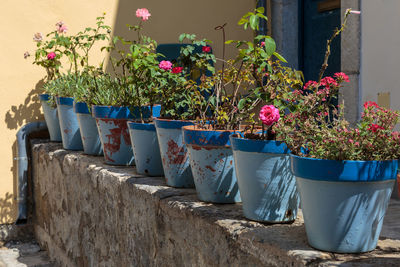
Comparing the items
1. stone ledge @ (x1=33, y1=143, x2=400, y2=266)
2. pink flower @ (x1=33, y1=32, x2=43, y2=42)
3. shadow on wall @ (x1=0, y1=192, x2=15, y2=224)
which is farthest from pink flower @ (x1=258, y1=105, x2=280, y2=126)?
shadow on wall @ (x1=0, y1=192, x2=15, y2=224)

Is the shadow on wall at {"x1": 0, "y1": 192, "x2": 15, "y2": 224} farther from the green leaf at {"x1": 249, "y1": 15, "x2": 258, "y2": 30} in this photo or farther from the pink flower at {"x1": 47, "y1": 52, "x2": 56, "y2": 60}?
the green leaf at {"x1": 249, "y1": 15, "x2": 258, "y2": 30}

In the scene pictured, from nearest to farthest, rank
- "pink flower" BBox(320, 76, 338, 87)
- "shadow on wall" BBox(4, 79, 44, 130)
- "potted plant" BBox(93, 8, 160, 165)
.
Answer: "pink flower" BBox(320, 76, 338, 87)
"potted plant" BBox(93, 8, 160, 165)
"shadow on wall" BBox(4, 79, 44, 130)

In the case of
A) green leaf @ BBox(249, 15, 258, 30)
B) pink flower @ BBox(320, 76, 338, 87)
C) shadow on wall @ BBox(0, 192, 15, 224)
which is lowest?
shadow on wall @ BBox(0, 192, 15, 224)

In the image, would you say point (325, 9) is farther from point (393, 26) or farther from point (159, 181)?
point (159, 181)

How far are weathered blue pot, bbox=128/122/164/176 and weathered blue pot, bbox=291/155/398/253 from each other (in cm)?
130

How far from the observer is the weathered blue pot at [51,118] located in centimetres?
422

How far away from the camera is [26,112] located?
4457 mm

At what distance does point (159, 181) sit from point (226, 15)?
8.83ft

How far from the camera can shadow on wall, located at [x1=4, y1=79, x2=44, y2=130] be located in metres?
4.43

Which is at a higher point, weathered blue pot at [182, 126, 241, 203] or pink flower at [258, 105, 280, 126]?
pink flower at [258, 105, 280, 126]

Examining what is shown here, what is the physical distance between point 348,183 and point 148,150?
1.44m

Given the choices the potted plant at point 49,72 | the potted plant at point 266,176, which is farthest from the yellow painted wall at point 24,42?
the potted plant at point 266,176

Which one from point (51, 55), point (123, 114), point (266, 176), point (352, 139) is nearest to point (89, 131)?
point (123, 114)

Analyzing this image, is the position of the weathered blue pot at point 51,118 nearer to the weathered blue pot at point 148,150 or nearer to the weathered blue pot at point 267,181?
the weathered blue pot at point 148,150
